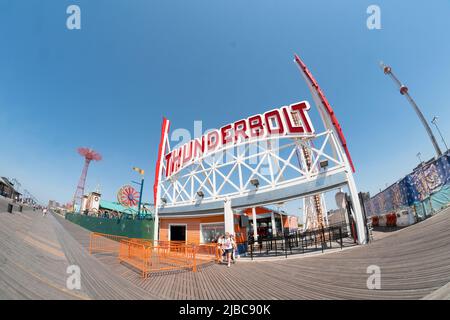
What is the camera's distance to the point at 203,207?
555 inches

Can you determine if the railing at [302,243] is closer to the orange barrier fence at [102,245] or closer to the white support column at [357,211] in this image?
the white support column at [357,211]

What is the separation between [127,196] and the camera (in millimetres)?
34156

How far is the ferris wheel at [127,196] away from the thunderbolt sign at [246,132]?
19.2 meters

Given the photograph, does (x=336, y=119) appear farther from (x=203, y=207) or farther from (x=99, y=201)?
(x=99, y=201)

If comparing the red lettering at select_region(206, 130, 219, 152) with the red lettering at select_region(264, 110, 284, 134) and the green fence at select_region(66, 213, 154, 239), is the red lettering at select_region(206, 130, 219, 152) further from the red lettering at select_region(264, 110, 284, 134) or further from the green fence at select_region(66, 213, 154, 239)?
the green fence at select_region(66, 213, 154, 239)

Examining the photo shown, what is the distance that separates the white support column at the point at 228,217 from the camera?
12273mm

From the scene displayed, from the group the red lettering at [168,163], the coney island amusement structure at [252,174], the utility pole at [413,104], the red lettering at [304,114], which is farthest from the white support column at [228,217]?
the utility pole at [413,104]

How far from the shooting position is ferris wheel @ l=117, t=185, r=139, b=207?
32.6 m

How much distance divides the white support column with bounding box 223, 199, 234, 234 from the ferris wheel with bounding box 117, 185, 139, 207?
26.5 m

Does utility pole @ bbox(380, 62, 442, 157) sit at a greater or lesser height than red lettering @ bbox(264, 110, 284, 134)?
greater

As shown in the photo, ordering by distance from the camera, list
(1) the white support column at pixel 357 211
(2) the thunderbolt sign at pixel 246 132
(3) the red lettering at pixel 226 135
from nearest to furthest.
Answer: (1) the white support column at pixel 357 211 → (2) the thunderbolt sign at pixel 246 132 → (3) the red lettering at pixel 226 135

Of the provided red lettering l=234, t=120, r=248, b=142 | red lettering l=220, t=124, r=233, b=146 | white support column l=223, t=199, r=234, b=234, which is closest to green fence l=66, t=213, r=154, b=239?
white support column l=223, t=199, r=234, b=234
